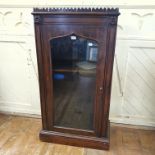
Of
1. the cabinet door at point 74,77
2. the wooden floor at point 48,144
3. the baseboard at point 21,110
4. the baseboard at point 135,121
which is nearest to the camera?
the cabinet door at point 74,77

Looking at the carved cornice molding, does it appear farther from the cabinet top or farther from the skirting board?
the skirting board

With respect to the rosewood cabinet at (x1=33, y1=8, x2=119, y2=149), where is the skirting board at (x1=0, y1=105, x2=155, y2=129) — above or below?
below

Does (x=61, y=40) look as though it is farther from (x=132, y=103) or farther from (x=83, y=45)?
(x=132, y=103)

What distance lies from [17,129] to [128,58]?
143 centimetres

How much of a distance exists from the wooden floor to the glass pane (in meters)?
0.24

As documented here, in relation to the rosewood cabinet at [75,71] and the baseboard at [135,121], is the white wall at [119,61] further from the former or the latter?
the rosewood cabinet at [75,71]

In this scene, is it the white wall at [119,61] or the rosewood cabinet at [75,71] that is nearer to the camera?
the rosewood cabinet at [75,71]

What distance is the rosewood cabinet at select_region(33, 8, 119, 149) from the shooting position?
1291mm

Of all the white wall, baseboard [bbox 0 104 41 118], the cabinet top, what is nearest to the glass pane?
the cabinet top

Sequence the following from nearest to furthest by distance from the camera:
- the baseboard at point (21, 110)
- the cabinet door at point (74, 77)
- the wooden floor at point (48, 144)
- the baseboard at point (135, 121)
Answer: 1. the cabinet door at point (74, 77)
2. the wooden floor at point (48, 144)
3. the baseboard at point (135, 121)
4. the baseboard at point (21, 110)

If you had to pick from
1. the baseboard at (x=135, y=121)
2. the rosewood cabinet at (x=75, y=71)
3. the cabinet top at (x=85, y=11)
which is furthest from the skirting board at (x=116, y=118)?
the cabinet top at (x=85, y=11)

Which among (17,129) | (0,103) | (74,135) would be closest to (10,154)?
(17,129)

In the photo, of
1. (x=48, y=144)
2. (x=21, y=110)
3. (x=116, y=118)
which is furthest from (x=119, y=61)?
(x=21, y=110)

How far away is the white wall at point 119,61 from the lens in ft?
5.43
